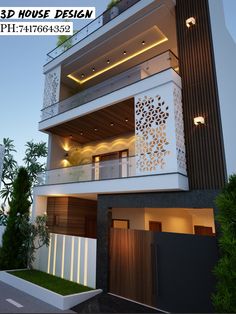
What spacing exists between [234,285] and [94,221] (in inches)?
355

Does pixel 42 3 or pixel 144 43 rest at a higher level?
pixel 42 3

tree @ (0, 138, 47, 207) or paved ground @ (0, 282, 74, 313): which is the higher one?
tree @ (0, 138, 47, 207)

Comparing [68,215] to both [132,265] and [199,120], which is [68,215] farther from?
[199,120]

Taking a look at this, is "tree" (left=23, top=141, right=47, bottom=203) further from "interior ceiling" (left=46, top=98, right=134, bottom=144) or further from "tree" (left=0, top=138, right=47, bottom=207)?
"interior ceiling" (left=46, top=98, right=134, bottom=144)

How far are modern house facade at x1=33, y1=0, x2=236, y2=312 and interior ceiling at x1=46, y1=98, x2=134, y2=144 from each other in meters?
0.10

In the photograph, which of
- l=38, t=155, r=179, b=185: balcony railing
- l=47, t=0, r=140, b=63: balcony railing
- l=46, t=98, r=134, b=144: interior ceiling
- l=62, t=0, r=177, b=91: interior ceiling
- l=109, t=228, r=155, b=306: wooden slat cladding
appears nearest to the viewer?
l=109, t=228, r=155, b=306: wooden slat cladding

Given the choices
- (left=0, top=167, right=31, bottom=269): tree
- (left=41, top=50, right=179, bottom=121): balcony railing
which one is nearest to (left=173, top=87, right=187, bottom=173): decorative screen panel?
(left=41, top=50, right=179, bottom=121): balcony railing

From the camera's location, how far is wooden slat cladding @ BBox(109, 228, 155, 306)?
667 centimetres

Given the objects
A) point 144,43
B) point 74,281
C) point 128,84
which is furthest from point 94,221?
point 144,43

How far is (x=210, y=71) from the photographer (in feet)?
23.4

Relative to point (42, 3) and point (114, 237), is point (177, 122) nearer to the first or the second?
point (114, 237)

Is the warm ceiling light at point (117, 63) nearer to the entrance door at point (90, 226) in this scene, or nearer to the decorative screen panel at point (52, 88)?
the decorative screen panel at point (52, 88)

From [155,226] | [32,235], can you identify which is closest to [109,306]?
[155,226]

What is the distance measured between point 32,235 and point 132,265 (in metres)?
5.06
